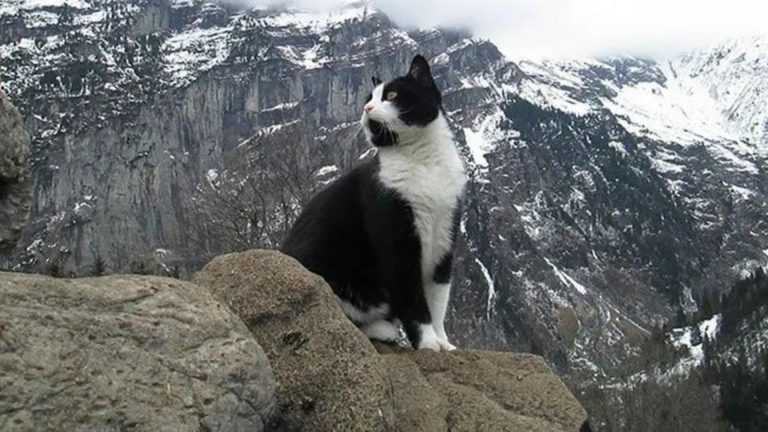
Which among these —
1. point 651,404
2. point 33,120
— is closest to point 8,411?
point 651,404

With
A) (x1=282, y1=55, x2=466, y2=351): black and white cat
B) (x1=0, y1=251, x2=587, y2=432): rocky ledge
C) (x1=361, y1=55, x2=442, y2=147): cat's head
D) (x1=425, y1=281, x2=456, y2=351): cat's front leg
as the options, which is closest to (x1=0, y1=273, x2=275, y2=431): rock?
(x1=0, y1=251, x2=587, y2=432): rocky ledge

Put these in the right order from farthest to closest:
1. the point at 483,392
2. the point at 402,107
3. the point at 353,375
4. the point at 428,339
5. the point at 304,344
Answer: the point at 402,107
the point at 428,339
the point at 483,392
the point at 304,344
the point at 353,375

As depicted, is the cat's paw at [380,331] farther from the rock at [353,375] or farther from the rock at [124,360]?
the rock at [124,360]

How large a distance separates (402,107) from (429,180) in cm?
80

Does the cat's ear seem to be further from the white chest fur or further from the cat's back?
the cat's back

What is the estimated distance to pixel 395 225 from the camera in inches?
268

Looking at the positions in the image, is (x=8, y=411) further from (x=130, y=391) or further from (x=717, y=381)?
(x=717, y=381)

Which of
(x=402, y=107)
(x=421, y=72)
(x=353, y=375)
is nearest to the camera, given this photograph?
(x=353, y=375)

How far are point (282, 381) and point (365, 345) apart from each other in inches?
25.4

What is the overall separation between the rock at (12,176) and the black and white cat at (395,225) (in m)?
2.52

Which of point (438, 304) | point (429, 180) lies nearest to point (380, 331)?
point (438, 304)

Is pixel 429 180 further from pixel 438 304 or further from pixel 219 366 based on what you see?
pixel 219 366

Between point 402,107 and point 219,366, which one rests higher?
point 402,107

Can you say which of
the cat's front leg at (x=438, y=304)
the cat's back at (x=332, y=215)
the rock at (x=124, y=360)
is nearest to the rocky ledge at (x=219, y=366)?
the rock at (x=124, y=360)
